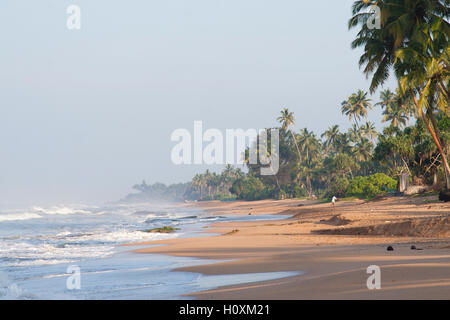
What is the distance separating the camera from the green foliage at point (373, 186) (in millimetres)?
58456

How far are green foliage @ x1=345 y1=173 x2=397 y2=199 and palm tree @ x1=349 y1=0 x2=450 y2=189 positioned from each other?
25.3 m

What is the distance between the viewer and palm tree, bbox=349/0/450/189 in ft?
96.1

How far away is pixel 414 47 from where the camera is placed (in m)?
29.8

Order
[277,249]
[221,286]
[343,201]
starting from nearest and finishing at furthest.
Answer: [221,286]
[277,249]
[343,201]

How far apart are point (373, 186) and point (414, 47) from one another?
3112cm

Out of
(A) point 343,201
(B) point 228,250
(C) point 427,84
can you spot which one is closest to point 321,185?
(A) point 343,201

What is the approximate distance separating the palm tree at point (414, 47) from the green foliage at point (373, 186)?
25.3 m

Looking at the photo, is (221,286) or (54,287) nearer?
(221,286)

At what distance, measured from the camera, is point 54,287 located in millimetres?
10672
